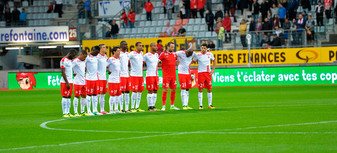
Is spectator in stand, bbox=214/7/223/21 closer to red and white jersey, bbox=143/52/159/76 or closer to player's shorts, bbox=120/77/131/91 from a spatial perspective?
red and white jersey, bbox=143/52/159/76

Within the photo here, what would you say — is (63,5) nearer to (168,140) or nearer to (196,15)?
(196,15)

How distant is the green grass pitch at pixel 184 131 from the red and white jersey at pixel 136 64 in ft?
5.80

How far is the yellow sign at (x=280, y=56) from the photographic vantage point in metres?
33.0

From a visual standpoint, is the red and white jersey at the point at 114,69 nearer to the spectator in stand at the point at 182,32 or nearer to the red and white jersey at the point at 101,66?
the red and white jersey at the point at 101,66

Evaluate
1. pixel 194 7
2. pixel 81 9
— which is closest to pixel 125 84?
pixel 194 7

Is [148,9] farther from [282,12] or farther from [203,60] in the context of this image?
[203,60]

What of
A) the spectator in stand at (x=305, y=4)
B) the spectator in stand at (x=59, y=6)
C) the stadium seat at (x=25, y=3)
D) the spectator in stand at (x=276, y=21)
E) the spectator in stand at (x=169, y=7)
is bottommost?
the spectator in stand at (x=276, y=21)

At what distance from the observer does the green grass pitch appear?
420 inches

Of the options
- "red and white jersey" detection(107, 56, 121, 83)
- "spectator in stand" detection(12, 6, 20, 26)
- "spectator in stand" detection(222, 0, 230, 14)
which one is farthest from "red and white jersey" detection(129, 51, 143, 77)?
"spectator in stand" detection(12, 6, 20, 26)

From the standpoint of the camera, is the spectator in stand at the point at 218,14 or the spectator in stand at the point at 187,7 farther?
the spectator in stand at the point at 187,7

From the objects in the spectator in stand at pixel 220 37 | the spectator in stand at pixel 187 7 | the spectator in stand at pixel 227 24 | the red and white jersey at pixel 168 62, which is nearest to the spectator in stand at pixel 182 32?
the spectator in stand at pixel 220 37

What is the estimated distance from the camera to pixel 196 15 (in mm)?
40031

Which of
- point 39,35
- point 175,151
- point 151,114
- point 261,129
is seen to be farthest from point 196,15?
point 175,151

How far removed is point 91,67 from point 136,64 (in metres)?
1.72
